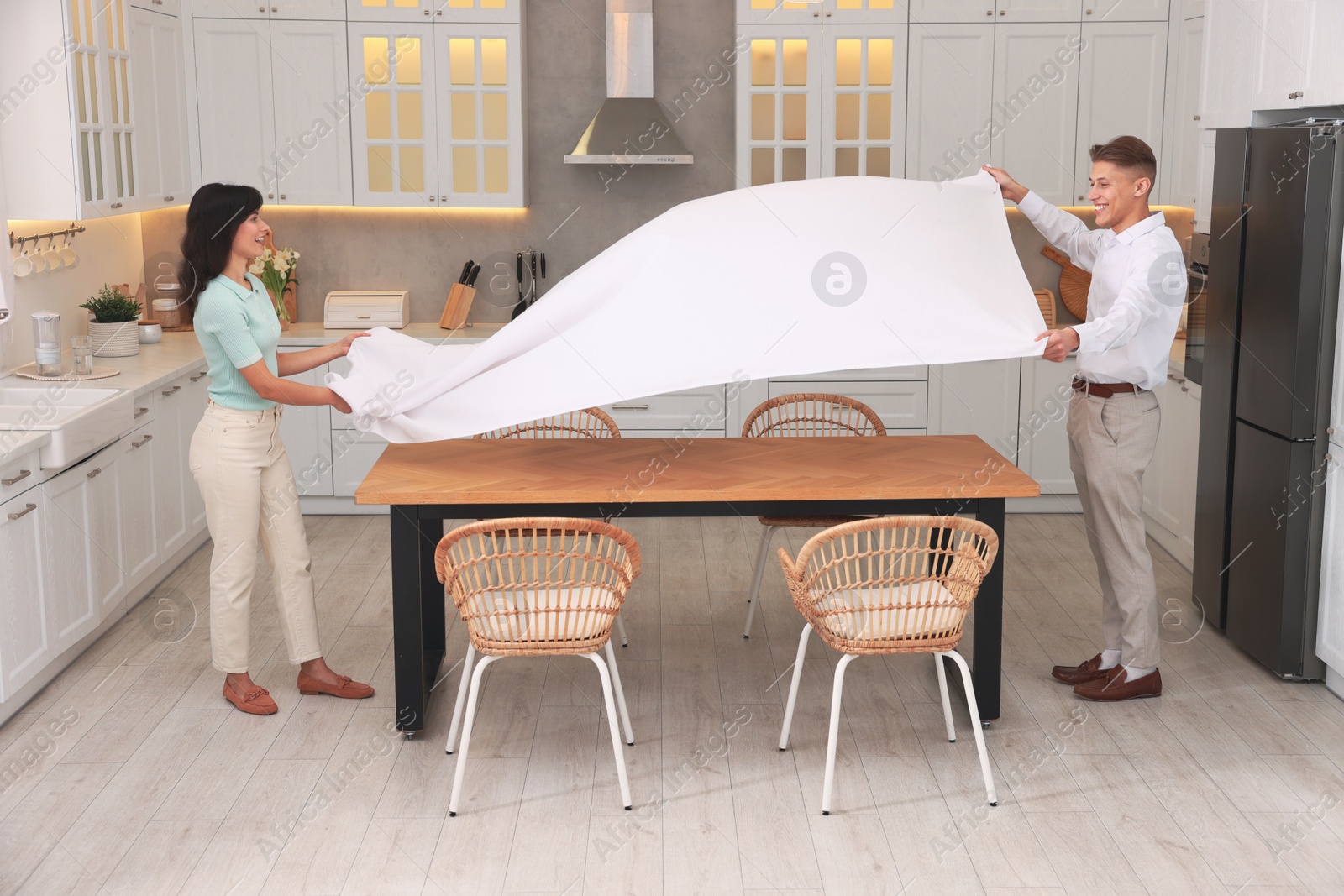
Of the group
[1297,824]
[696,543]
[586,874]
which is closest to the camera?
[586,874]

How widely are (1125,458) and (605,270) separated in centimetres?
166

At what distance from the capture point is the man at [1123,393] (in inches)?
144

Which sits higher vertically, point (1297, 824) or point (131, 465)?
point (131, 465)

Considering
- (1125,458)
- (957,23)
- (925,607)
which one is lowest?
(925,607)

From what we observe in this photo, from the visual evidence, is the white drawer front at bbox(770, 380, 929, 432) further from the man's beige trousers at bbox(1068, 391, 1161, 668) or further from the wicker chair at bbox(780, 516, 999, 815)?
the wicker chair at bbox(780, 516, 999, 815)

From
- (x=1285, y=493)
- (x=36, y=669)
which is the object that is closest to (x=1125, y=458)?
(x=1285, y=493)

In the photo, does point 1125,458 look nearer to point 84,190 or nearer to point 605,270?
point 605,270

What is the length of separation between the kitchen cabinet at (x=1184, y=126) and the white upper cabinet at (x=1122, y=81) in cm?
8

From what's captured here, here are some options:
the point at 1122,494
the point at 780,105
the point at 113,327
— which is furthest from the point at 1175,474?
the point at 113,327

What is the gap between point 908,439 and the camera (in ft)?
13.2

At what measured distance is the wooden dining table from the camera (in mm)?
3354

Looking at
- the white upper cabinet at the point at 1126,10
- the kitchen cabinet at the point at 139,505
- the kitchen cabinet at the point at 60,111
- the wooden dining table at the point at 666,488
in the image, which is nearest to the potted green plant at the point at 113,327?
the kitchen cabinet at the point at 60,111

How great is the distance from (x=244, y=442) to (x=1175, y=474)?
3731 millimetres

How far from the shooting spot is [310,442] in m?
5.96
